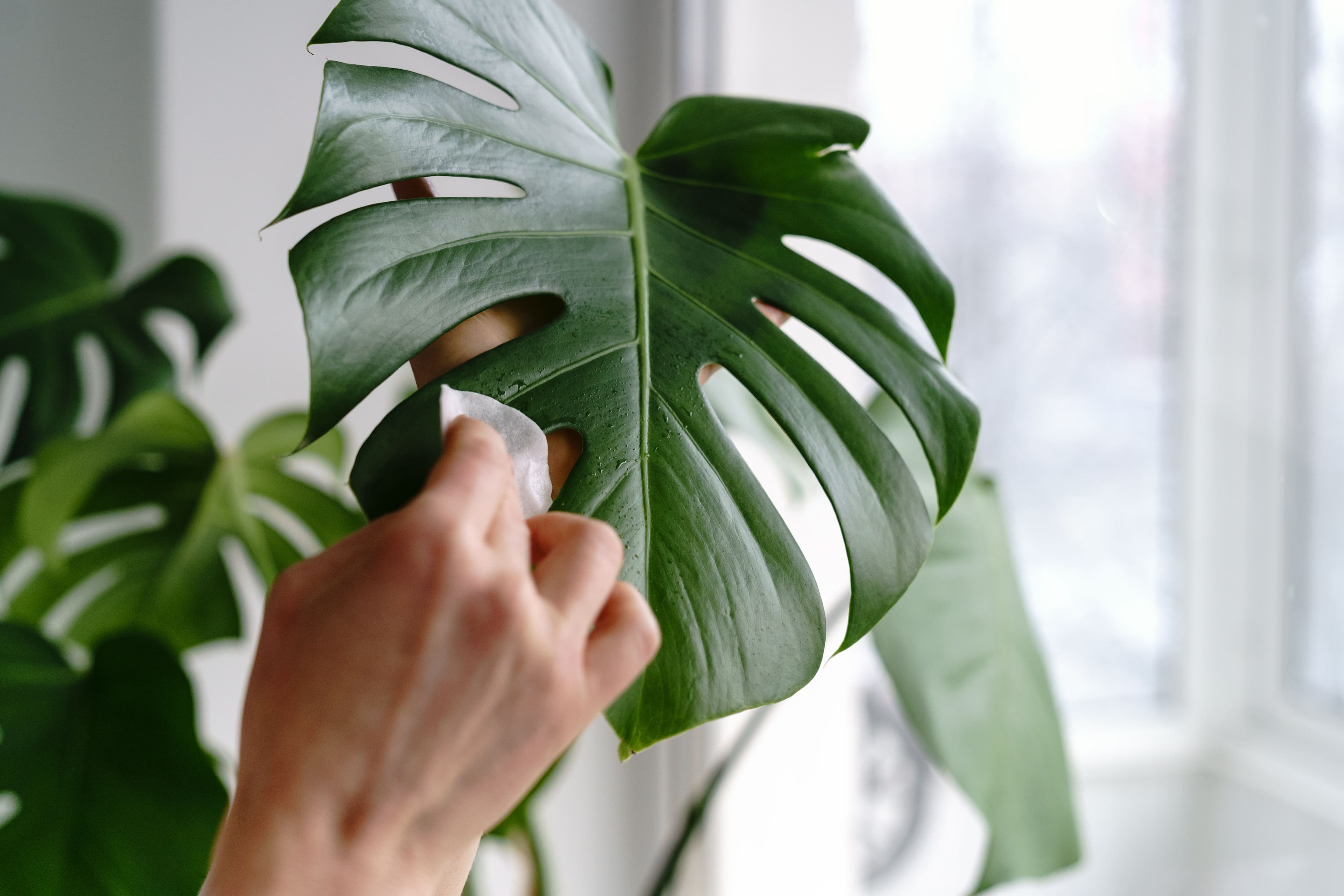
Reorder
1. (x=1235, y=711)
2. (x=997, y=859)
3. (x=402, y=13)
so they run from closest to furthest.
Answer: (x=402, y=13) < (x=997, y=859) < (x=1235, y=711)

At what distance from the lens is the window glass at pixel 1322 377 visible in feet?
2.44

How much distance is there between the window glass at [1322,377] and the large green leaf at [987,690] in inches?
10.6

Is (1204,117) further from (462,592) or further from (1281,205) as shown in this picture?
(462,592)

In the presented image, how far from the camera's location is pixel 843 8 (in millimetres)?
1135

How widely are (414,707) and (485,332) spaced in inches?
7.5

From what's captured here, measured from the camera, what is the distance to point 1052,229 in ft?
3.45

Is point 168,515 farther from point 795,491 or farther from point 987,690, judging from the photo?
point 987,690

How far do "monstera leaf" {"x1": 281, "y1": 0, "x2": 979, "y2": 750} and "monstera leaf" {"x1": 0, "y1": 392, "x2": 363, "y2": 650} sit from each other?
1.62ft

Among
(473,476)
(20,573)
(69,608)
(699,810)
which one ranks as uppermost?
(473,476)

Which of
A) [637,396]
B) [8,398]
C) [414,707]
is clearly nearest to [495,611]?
[414,707]

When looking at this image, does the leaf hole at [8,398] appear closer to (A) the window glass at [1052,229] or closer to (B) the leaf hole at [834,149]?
(A) the window glass at [1052,229]

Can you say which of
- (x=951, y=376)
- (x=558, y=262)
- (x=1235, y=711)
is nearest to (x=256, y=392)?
(x=558, y=262)

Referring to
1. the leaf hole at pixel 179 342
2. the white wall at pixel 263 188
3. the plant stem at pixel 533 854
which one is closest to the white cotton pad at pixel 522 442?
the plant stem at pixel 533 854

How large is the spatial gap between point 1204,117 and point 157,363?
3.58ft
